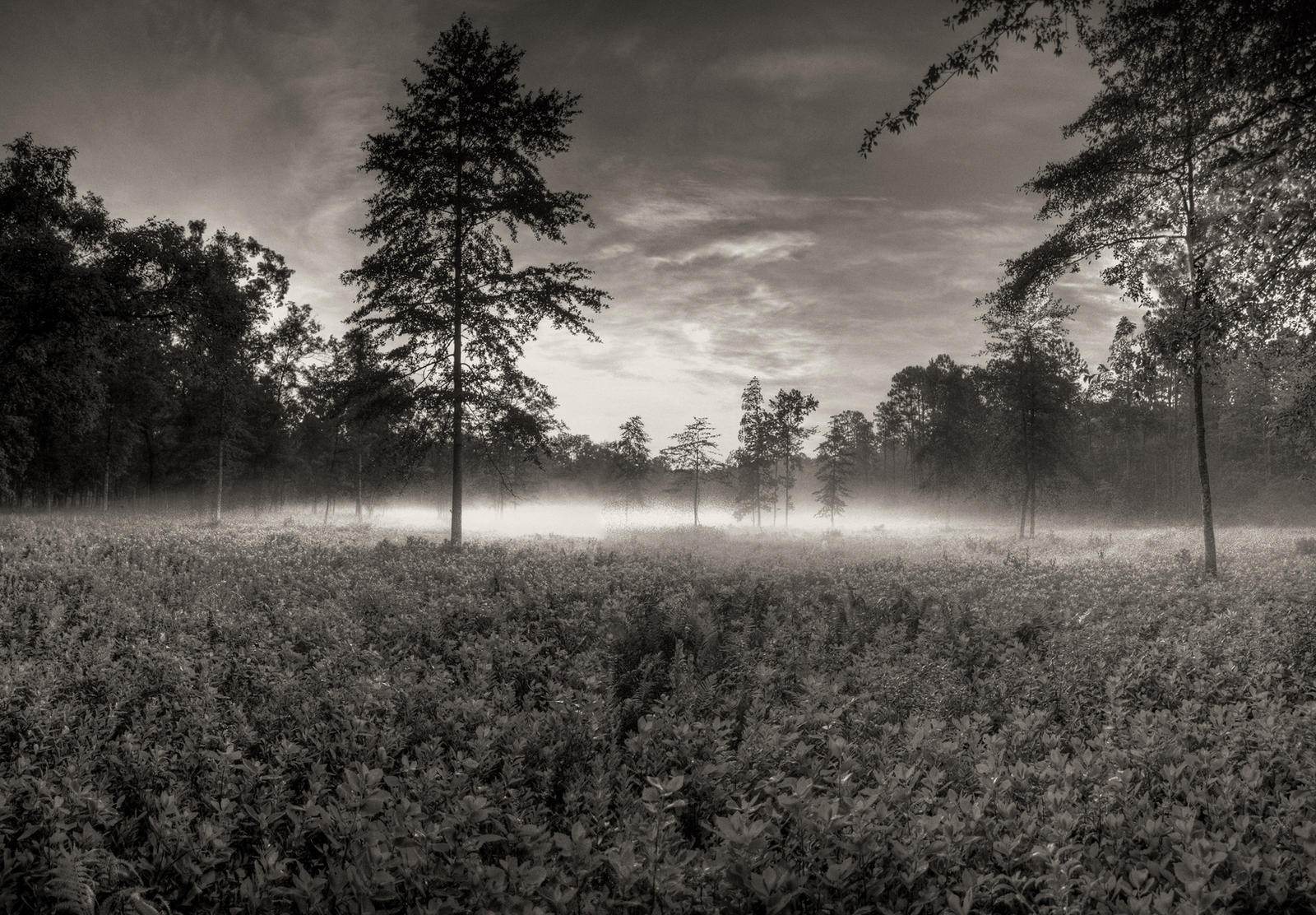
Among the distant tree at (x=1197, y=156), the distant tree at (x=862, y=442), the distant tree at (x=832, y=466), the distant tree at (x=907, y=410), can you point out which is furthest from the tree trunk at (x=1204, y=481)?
the distant tree at (x=862, y=442)

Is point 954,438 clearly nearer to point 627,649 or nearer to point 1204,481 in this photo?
point 1204,481

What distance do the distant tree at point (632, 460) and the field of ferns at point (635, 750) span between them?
51786 mm

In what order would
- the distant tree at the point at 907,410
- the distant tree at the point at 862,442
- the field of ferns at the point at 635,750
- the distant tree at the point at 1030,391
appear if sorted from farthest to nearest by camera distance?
the distant tree at the point at 862,442, the distant tree at the point at 907,410, the distant tree at the point at 1030,391, the field of ferns at the point at 635,750

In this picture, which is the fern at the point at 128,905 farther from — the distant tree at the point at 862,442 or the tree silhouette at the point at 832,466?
the distant tree at the point at 862,442

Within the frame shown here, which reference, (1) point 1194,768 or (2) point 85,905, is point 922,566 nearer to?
(1) point 1194,768

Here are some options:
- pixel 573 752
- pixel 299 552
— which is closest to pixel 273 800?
pixel 573 752

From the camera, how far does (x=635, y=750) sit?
3516 millimetres

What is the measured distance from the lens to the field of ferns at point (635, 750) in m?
2.52

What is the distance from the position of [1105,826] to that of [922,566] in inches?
481

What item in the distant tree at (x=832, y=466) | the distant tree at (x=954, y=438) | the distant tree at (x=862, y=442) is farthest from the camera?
the distant tree at (x=862, y=442)

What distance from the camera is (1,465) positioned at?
2247 centimetres

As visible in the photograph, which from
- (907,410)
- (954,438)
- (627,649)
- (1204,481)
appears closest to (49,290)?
(627,649)

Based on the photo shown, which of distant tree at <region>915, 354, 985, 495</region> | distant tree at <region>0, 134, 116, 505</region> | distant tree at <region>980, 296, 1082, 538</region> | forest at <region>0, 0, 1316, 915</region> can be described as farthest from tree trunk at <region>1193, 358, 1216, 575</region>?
distant tree at <region>915, 354, 985, 495</region>

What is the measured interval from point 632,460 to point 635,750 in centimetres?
5783
